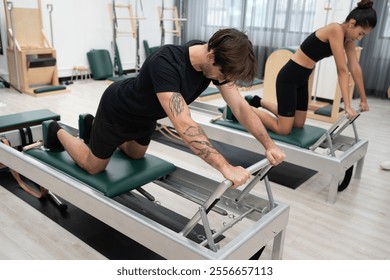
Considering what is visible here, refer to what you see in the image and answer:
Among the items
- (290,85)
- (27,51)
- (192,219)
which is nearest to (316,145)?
(290,85)

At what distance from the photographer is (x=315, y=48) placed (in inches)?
101

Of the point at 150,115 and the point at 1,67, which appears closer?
the point at 150,115

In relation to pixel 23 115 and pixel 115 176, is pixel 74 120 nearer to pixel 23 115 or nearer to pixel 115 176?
pixel 23 115

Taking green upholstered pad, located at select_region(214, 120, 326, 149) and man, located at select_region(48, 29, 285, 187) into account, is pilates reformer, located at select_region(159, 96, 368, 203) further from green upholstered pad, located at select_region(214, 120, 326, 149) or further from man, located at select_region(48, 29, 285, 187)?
man, located at select_region(48, 29, 285, 187)

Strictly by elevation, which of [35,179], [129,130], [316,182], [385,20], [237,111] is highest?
→ [385,20]

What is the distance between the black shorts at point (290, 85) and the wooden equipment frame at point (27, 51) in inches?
147

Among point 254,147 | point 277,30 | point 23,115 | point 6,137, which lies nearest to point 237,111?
point 254,147

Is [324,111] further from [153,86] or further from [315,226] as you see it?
[153,86]

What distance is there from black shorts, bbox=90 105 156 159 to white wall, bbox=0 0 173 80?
14.6 ft

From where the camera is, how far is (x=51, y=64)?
5.41 metres

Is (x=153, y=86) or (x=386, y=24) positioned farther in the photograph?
(x=386, y=24)

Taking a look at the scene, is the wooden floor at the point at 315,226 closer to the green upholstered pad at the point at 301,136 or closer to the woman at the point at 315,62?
the green upholstered pad at the point at 301,136

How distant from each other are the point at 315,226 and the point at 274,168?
3.02 feet

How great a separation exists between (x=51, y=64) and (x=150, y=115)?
4271 millimetres
